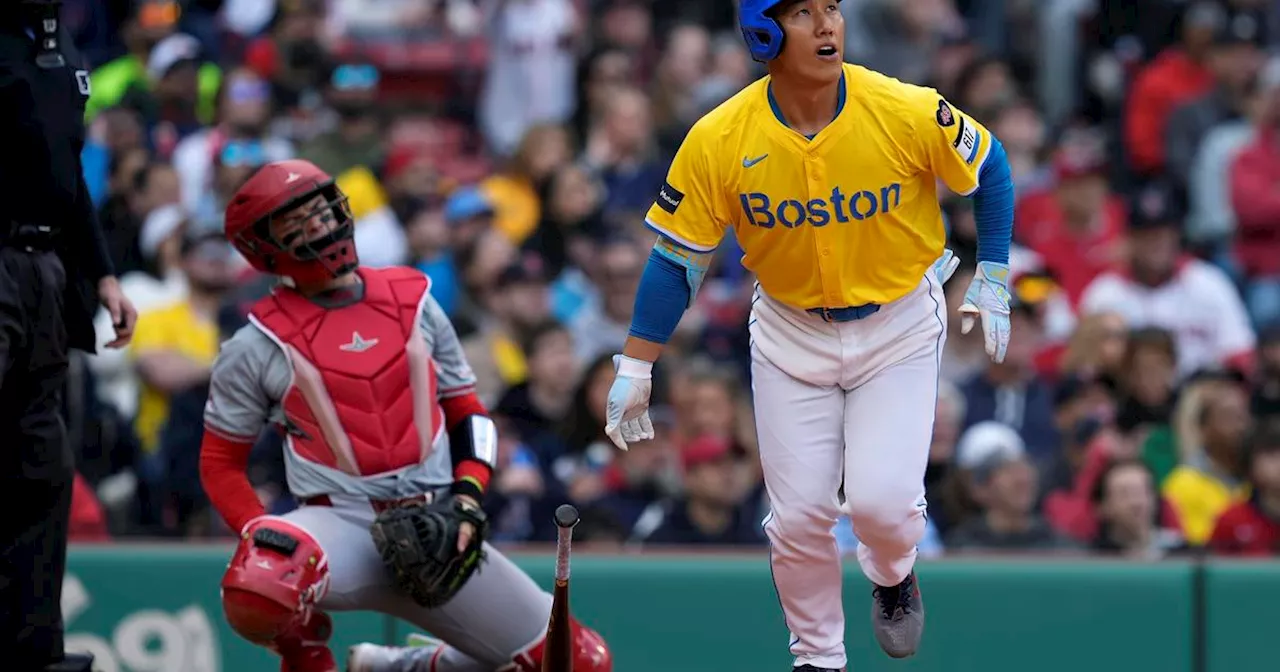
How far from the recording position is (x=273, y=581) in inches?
237

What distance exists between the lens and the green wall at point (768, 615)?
8.16 metres

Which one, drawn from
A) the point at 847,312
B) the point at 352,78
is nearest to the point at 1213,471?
the point at 847,312

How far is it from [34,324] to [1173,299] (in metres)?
6.47

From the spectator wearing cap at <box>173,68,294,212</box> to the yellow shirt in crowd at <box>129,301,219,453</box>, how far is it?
141 centimetres

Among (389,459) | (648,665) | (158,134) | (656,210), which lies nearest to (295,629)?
(389,459)

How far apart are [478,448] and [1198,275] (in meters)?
5.57

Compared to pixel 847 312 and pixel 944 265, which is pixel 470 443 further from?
pixel 944 265

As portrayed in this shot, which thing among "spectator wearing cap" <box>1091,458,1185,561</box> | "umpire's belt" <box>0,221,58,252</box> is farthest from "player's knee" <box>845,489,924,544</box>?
"spectator wearing cap" <box>1091,458,1185,561</box>

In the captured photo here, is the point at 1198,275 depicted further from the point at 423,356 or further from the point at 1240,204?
the point at 423,356

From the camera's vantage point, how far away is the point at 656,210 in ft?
20.2

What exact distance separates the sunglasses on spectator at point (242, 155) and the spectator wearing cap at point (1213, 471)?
4775 mm

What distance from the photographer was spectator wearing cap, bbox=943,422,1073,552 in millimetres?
8719

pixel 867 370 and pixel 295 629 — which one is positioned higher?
pixel 867 370

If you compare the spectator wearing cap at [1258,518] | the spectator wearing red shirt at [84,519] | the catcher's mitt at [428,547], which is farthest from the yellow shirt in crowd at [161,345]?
the spectator wearing cap at [1258,518]
